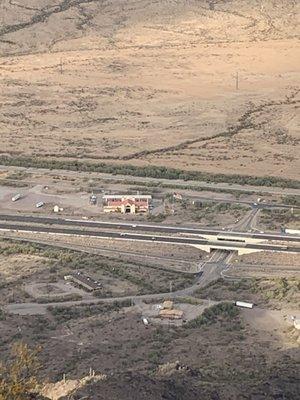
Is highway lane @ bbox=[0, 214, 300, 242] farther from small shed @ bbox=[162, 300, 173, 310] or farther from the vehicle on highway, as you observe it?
small shed @ bbox=[162, 300, 173, 310]

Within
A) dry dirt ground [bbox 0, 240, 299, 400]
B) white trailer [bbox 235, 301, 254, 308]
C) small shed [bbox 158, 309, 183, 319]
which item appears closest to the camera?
dry dirt ground [bbox 0, 240, 299, 400]

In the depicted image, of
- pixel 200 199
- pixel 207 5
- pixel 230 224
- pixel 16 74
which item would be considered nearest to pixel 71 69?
pixel 16 74

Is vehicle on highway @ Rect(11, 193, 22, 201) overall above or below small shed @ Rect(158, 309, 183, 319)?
above

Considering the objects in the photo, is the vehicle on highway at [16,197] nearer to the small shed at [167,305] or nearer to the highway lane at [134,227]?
the highway lane at [134,227]

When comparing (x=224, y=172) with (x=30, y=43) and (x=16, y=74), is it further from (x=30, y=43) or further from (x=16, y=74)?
(x=30, y=43)

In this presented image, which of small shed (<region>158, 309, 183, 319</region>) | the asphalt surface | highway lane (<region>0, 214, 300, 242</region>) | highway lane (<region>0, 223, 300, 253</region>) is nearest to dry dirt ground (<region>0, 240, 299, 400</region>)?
the asphalt surface

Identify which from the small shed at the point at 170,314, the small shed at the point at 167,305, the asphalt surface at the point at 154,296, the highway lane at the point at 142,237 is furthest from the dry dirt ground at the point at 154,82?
the small shed at the point at 170,314

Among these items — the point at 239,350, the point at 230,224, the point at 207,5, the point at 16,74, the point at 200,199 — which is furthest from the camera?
the point at 207,5
